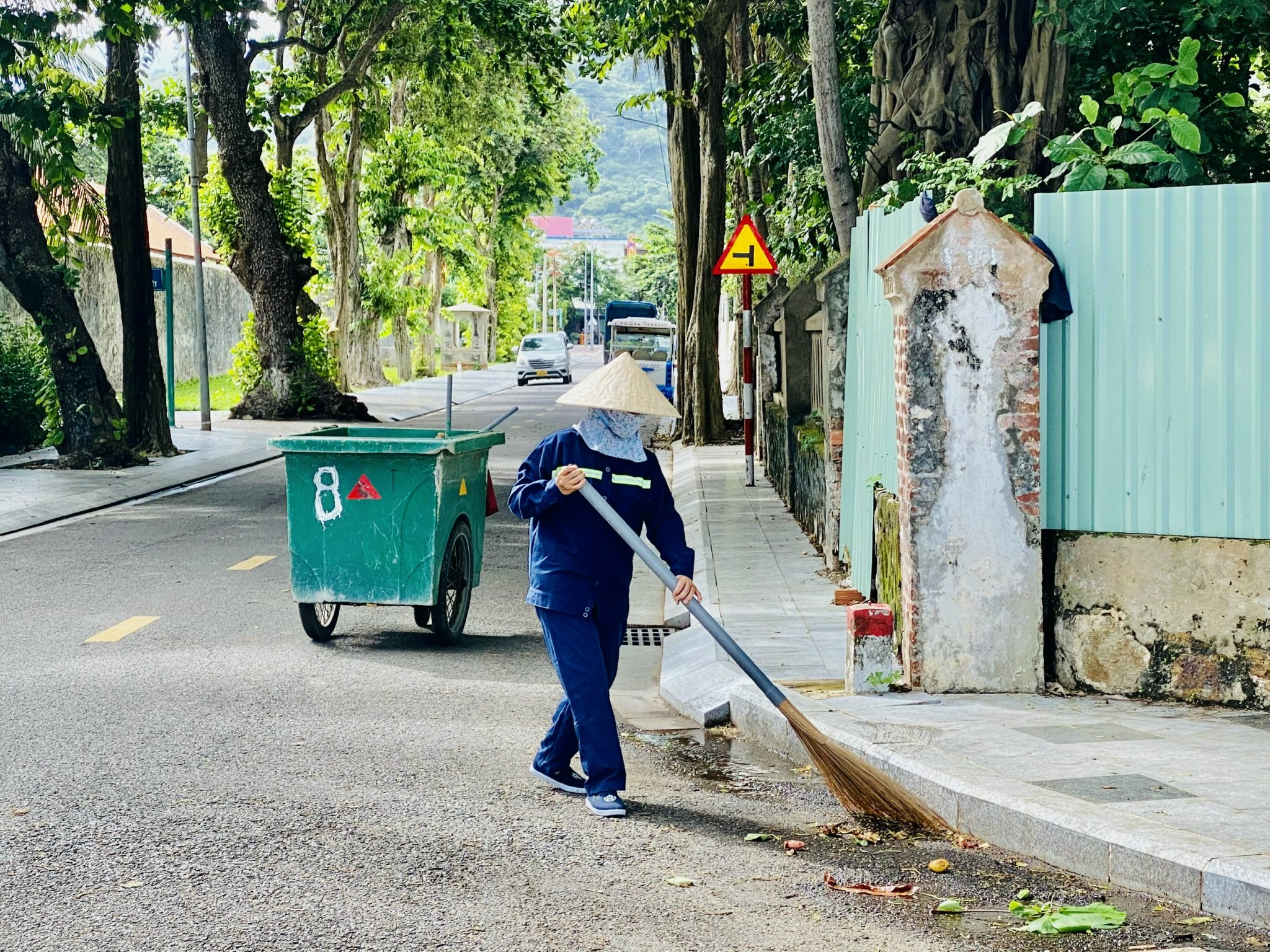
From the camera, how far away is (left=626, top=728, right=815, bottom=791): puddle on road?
250 inches

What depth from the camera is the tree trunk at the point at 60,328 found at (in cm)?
1908

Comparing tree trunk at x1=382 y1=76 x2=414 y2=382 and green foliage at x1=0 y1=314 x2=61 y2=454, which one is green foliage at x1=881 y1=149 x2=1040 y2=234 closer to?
green foliage at x1=0 y1=314 x2=61 y2=454

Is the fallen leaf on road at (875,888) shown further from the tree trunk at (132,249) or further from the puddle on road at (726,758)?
the tree trunk at (132,249)

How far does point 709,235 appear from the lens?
22.3 metres

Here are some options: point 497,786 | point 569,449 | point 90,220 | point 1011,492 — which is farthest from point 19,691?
point 90,220

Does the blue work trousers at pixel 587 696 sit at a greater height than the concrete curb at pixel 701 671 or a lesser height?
greater

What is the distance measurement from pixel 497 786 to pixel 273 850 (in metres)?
1.14

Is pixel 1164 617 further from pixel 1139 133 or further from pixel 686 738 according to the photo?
pixel 1139 133

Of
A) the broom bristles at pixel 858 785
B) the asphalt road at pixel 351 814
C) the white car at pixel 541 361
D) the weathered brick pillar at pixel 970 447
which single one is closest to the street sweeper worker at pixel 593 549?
the asphalt road at pixel 351 814

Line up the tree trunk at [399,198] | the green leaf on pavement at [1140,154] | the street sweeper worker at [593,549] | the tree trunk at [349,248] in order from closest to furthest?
the street sweeper worker at [593,549], the green leaf on pavement at [1140,154], the tree trunk at [349,248], the tree trunk at [399,198]

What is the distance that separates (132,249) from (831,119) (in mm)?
12726

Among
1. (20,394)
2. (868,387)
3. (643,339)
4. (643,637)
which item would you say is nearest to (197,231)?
(20,394)

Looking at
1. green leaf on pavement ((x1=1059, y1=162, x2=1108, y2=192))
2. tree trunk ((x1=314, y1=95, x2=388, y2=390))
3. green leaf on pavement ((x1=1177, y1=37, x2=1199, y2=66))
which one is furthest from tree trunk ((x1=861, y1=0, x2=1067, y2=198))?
tree trunk ((x1=314, y1=95, x2=388, y2=390))

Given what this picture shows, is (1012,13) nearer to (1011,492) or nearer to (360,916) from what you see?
(1011,492)
